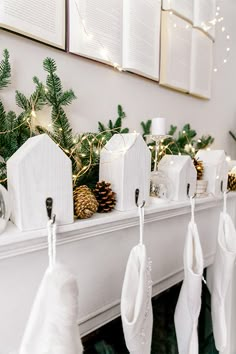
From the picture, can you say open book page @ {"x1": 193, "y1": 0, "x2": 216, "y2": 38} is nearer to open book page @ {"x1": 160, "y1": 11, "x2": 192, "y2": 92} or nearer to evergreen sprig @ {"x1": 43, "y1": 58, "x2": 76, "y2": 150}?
open book page @ {"x1": 160, "y1": 11, "x2": 192, "y2": 92}

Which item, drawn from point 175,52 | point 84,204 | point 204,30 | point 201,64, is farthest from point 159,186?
point 204,30

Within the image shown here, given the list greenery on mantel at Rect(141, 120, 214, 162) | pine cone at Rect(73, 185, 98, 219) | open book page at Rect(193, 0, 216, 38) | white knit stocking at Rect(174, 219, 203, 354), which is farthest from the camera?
open book page at Rect(193, 0, 216, 38)

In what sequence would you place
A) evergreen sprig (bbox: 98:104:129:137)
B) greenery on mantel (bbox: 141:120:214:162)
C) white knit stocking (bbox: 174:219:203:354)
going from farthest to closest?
greenery on mantel (bbox: 141:120:214:162)
evergreen sprig (bbox: 98:104:129:137)
white knit stocking (bbox: 174:219:203:354)

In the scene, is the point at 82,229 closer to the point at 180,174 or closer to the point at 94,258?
the point at 94,258

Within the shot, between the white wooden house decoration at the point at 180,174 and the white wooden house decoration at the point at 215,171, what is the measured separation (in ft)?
0.42

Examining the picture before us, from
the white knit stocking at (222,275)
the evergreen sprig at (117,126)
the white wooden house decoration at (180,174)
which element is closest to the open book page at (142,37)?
the evergreen sprig at (117,126)

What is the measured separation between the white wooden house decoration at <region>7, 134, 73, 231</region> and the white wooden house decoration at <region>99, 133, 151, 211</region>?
0.16 meters

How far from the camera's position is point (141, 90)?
41.7 inches

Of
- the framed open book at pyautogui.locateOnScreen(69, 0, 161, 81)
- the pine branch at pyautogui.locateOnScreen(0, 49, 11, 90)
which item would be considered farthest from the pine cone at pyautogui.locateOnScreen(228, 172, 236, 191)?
the pine branch at pyautogui.locateOnScreen(0, 49, 11, 90)

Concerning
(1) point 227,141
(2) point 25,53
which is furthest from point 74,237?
(1) point 227,141

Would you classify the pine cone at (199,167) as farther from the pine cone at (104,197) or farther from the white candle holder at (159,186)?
the pine cone at (104,197)

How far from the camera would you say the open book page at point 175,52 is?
3.67ft

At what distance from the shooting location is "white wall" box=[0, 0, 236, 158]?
0.74m

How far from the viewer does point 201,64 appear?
1.32 m
